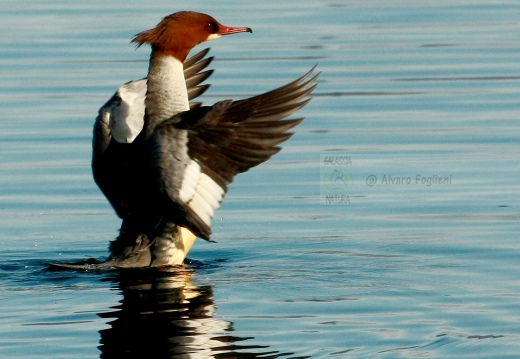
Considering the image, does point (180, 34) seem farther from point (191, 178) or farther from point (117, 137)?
point (191, 178)

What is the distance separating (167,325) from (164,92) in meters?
1.82

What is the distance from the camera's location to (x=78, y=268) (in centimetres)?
749

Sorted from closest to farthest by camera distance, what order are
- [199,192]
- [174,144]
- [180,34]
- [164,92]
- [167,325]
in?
[167,325], [174,144], [199,192], [164,92], [180,34]

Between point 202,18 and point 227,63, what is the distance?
17.5 ft

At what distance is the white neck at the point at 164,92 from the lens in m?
7.52

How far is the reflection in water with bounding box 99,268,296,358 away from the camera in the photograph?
5836 mm

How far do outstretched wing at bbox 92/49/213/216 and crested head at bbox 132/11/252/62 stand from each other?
413 millimetres

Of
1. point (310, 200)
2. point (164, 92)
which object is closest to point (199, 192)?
point (164, 92)

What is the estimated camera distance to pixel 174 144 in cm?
706

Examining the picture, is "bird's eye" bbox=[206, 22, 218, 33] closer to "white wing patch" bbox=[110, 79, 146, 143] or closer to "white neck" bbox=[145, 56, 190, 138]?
"white neck" bbox=[145, 56, 190, 138]

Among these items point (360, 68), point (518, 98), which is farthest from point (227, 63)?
point (518, 98)

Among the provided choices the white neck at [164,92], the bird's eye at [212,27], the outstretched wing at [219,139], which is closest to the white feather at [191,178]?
the outstretched wing at [219,139]

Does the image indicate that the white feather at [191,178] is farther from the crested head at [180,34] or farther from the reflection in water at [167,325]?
the crested head at [180,34]

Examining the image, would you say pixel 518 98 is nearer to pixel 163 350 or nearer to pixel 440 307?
pixel 440 307
